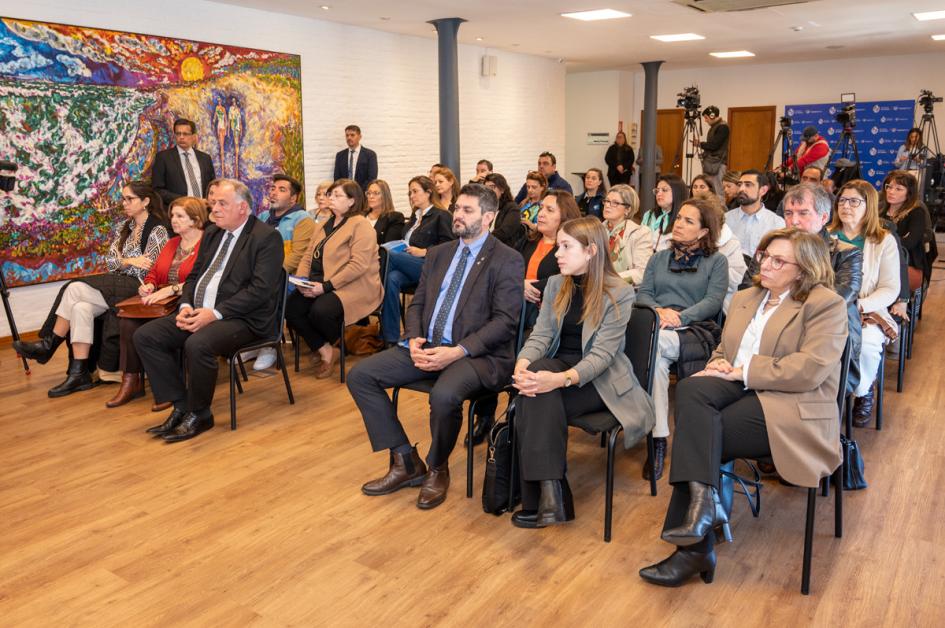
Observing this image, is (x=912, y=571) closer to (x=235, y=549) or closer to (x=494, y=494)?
(x=494, y=494)

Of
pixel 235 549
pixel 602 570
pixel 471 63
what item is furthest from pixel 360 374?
pixel 471 63

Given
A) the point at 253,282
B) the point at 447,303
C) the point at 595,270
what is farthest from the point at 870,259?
the point at 253,282

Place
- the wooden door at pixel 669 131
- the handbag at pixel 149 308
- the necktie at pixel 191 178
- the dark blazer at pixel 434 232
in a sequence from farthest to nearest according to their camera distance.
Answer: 1. the wooden door at pixel 669 131
2. the necktie at pixel 191 178
3. the dark blazer at pixel 434 232
4. the handbag at pixel 149 308

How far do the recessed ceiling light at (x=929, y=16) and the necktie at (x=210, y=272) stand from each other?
8.16 m

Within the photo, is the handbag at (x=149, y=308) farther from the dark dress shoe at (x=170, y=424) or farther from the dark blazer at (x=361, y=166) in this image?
the dark blazer at (x=361, y=166)

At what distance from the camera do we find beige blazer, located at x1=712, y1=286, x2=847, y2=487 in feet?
8.32

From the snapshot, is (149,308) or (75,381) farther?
(75,381)

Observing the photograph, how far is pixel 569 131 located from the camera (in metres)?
15.3

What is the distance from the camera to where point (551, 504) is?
118 inches

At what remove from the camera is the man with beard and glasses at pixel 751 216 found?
512cm

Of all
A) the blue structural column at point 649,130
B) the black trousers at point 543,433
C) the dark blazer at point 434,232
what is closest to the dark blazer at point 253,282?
the dark blazer at point 434,232

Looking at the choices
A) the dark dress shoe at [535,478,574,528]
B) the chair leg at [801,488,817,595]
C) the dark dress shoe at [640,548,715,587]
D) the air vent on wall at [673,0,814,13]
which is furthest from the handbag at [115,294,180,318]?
the air vent on wall at [673,0,814,13]

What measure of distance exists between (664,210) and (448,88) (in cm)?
442

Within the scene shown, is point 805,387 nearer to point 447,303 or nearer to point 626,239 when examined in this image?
point 447,303
